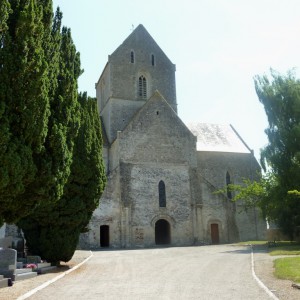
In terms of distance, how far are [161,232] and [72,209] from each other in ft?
62.6

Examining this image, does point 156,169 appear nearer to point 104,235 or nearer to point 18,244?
point 104,235

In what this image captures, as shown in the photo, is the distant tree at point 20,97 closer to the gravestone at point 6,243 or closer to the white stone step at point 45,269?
the white stone step at point 45,269

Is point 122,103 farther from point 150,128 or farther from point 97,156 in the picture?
point 97,156

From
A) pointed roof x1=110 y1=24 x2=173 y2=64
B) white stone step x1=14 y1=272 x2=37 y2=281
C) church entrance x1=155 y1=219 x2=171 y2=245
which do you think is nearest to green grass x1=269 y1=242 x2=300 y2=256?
church entrance x1=155 y1=219 x2=171 y2=245

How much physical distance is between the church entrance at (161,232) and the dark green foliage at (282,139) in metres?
8.87

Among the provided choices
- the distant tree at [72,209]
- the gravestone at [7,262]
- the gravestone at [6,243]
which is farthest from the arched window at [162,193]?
the gravestone at [7,262]

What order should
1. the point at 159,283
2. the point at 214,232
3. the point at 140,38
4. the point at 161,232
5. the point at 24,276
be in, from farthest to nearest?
1. the point at 140,38
2. the point at 161,232
3. the point at 214,232
4. the point at 24,276
5. the point at 159,283

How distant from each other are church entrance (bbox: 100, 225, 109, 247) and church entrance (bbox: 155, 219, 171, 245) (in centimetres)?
467

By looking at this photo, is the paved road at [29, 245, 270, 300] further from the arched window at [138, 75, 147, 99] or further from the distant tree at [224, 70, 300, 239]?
the arched window at [138, 75, 147, 99]

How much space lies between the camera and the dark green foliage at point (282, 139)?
25.0 m

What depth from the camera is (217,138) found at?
131 ft

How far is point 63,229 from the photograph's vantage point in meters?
15.2

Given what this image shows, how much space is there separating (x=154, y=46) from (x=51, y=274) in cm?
3049

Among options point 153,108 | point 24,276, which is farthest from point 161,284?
point 153,108
